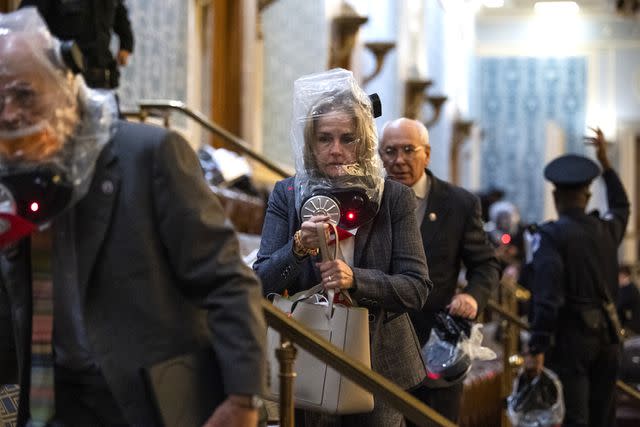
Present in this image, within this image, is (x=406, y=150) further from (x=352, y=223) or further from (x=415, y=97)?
(x=415, y=97)

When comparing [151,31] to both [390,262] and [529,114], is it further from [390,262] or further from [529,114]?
[529,114]

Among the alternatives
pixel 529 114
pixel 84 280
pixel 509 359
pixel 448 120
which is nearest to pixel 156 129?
pixel 84 280

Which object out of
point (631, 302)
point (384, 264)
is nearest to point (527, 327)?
point (384, 264)

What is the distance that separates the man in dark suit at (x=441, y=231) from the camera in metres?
4.92

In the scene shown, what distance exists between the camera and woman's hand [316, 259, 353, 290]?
353cm

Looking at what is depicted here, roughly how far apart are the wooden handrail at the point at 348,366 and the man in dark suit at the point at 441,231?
61.4 inches

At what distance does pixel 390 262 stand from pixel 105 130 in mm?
1367

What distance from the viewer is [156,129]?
260cm

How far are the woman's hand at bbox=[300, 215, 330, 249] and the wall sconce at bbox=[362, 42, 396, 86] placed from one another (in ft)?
38.3

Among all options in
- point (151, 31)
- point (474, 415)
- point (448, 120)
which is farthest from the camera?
point (448, 120)

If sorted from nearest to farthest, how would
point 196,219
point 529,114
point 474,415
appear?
1. point 196,219
2. point 474,415
3. point 529,114

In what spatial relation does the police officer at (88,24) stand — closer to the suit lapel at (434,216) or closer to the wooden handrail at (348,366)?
the suit lapel at (434,216)

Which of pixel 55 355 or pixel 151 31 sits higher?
pixel 151 31

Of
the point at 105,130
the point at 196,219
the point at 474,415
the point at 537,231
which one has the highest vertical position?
the point at 105,130
